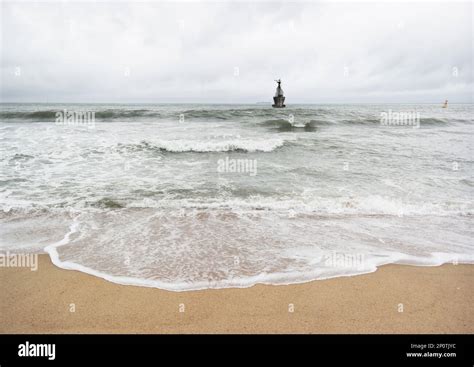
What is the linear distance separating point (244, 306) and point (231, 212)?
2.87 meters

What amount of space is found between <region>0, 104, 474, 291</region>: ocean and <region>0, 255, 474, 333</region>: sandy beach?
0.76ft

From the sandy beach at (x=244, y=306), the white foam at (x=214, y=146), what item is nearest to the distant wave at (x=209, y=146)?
the white foam at (x=214, y=146)

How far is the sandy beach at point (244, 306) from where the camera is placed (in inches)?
109

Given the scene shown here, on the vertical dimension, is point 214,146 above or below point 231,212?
above

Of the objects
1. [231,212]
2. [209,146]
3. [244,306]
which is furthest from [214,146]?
[244,306]

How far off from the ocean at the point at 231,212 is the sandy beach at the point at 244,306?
231 mm

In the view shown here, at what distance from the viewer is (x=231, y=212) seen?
19.1ft

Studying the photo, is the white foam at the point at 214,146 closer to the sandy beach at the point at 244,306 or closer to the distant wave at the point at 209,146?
the distant wave at the point at 209,146
